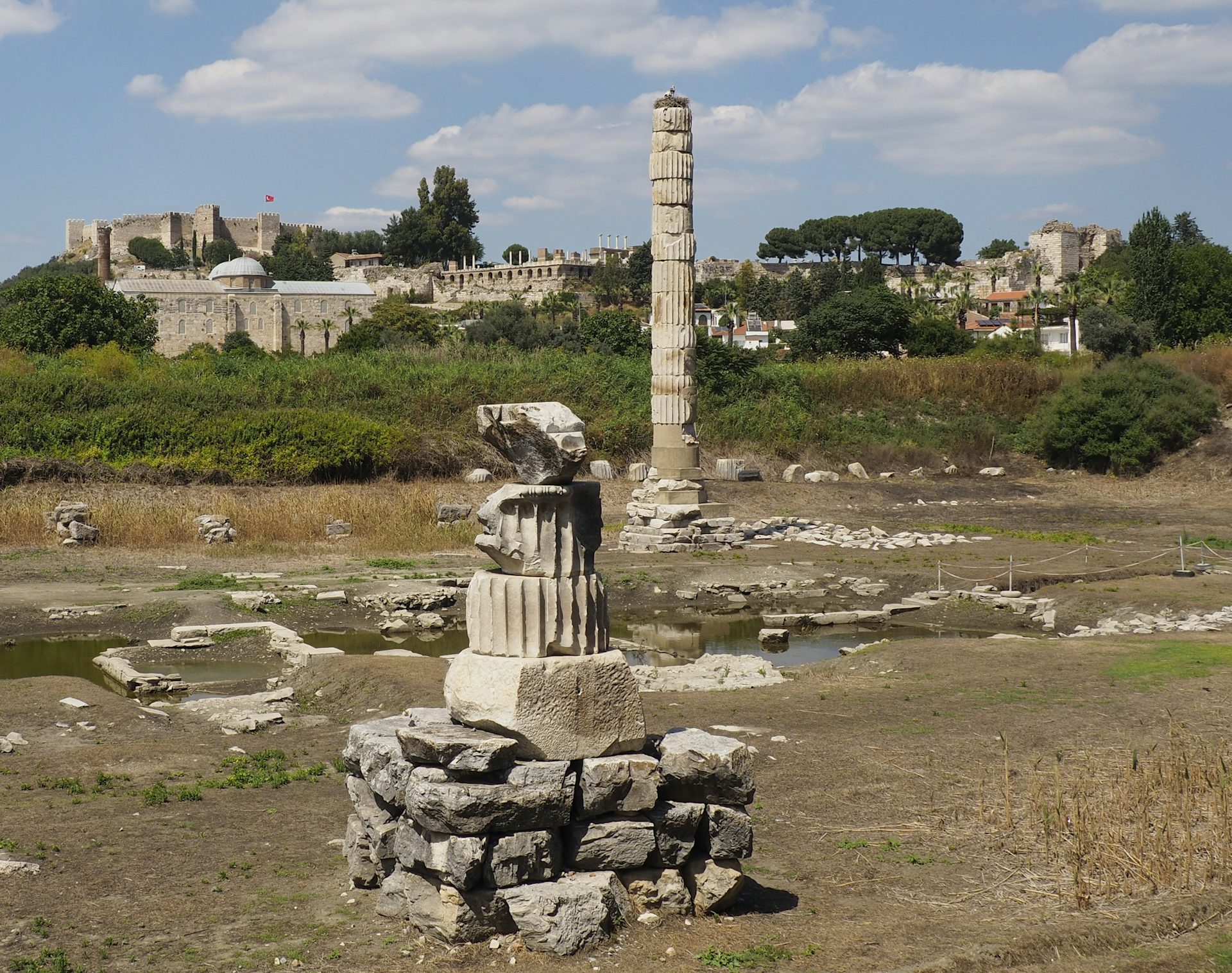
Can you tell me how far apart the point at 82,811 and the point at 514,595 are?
3.59 m

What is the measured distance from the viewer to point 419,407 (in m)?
34.6

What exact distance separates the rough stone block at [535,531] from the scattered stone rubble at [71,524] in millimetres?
17492

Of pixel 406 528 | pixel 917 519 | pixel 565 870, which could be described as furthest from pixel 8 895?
pixel 917 519

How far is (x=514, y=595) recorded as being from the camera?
22.4 feet

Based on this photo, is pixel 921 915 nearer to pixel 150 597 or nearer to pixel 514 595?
pixel 514 595

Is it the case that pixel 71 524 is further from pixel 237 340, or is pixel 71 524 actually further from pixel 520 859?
pixel 237 340

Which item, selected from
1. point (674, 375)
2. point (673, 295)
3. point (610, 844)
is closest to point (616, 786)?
point (610, 844)

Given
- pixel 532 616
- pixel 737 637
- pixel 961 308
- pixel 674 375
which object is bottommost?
pixel 737 637

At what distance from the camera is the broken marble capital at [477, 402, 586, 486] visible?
6.90 meters

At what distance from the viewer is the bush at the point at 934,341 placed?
50500mm

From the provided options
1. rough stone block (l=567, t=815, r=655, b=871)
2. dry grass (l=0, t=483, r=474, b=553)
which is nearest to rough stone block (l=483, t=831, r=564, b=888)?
rough stone block (l=567, t=815, r=655, b=871)

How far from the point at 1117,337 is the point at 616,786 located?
43017 millimetres

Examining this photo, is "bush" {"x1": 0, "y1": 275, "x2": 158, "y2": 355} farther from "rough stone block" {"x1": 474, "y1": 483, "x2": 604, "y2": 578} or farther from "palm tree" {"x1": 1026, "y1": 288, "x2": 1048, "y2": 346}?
"rough stone block" {"x1": 474, "y1": 483, "x2": 604, "y2": 578}

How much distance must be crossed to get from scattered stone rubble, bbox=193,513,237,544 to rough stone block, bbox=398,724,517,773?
17290mm
